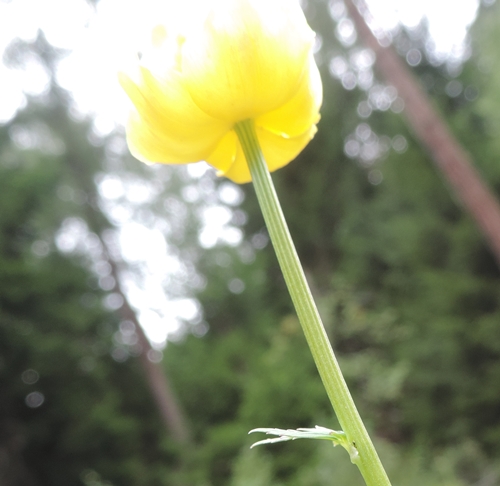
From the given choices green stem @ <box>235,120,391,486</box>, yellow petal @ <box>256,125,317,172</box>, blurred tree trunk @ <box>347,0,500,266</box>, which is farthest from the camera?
blurred tree trunk @ <box>347,0,500,266</box>

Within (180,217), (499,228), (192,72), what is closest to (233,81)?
(192,72)

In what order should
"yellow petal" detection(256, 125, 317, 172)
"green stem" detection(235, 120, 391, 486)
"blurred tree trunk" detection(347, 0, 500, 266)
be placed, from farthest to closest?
"blurred tree trunk" detection(347, 0, 500, 266) < "yellow petal" detection(256, 125, 317, 172) < "green stem" detection(235, 120, 391, 486)

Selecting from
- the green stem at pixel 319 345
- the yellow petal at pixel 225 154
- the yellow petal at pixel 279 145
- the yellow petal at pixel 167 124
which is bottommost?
the green stem at pixel 319 345

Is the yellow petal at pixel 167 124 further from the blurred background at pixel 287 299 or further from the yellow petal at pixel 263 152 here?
the blurred background at pixel 287 299

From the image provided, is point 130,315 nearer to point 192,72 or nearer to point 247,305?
point 247,305

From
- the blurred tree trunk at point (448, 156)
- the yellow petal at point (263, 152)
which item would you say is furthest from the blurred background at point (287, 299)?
the yellow petal at point (263, 152)

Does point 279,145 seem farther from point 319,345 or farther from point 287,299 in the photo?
point 287,299

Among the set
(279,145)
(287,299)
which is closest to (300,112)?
(279,145)

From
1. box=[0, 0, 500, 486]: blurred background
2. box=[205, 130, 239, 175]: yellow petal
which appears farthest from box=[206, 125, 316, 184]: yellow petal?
box=[0, 0, 500, 486]: blurred background

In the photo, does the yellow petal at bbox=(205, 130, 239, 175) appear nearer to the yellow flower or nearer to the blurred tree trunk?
the yellow flower
